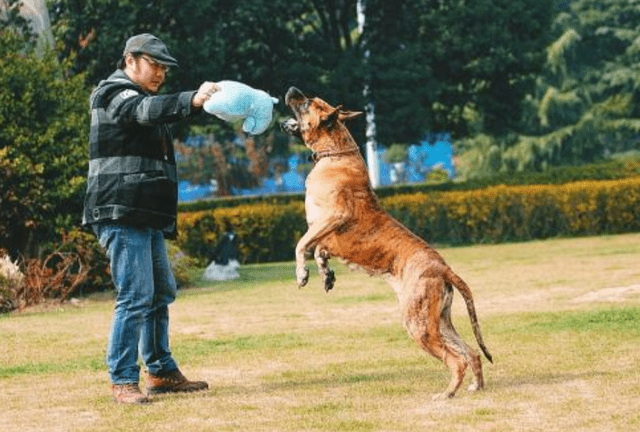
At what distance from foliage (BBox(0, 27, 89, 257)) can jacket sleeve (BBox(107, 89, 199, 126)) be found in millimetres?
9003

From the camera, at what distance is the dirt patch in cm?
1402

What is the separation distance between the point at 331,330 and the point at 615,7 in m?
45.2

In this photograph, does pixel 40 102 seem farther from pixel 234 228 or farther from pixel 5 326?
pixel 234 228

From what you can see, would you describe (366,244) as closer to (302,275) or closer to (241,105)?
(302,275)

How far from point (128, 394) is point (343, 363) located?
2248mm

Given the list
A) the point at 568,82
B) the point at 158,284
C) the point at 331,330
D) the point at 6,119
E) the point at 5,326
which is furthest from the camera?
the point at 568,82

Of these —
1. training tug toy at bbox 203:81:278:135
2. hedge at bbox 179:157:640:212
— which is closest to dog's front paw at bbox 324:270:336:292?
training tug toy at bbox 203:81:278:135

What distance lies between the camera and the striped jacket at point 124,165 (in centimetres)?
830

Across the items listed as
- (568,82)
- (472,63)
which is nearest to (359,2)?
(472,63)

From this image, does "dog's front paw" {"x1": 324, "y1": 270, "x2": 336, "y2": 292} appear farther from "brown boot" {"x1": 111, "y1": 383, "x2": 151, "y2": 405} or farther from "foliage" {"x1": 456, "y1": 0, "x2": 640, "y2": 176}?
"foliage" {"x1": 456, "y1": 0, "x2": 640, "y2": 176}

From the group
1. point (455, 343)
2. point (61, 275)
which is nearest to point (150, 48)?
point (455, 343)

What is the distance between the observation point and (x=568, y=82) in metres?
53.7

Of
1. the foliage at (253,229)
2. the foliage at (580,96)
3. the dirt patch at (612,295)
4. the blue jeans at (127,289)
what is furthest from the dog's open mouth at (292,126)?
the foliage at (580,96)

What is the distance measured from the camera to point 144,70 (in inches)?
336
